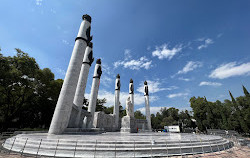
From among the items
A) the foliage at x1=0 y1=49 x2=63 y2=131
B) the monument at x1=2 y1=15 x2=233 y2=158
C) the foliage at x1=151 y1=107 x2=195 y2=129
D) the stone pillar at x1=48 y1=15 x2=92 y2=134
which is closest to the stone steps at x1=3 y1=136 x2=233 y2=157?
the monument at x1=2 y1=15 x2=233 y2=158

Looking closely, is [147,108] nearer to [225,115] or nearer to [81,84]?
[81,84]

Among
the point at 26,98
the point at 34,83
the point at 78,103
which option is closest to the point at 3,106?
the point at 26,98

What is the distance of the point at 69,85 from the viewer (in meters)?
12.6

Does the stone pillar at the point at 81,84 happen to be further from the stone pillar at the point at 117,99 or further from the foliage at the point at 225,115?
the foliage at the point at 225,115

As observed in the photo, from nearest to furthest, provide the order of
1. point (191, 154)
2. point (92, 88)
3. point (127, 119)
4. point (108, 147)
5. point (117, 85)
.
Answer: point (108, 147), point (191, 154), point (127, 119), point (92, 88), point (117, 85)

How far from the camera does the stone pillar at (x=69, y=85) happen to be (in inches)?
437

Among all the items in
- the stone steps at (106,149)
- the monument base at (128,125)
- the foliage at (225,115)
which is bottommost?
the stone steps at (106,149)

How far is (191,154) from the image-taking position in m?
5.98

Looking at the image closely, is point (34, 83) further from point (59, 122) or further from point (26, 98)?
point (59, 122)

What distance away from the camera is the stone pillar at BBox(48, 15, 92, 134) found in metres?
11.1

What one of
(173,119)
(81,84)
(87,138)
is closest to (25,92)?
(81,84)

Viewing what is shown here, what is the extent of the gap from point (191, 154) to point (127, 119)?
13.2m

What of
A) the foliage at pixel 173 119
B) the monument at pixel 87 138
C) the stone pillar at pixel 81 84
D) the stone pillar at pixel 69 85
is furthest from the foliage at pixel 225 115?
the stone pillar at pixel 69 85

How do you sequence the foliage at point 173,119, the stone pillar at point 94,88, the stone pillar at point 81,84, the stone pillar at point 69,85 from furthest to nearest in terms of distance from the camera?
the foliage at point 173,119 → the stone pillar at point 94,88 → the stone pillar at point 81,84 → the stone pillar at point 69,85
